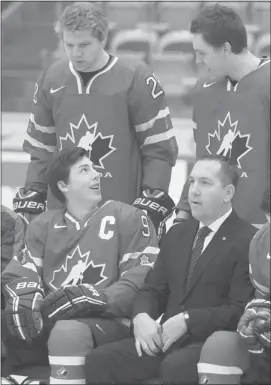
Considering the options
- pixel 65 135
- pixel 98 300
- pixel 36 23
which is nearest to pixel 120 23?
pixel 36 23

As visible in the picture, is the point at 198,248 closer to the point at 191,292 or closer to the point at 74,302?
the point at 191,292

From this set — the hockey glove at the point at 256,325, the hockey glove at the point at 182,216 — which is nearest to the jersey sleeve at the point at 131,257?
the hockey glove at the point at 182,216

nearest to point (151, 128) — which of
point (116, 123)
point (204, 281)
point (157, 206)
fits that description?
point (116, 123)

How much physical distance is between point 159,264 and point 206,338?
0.93ft

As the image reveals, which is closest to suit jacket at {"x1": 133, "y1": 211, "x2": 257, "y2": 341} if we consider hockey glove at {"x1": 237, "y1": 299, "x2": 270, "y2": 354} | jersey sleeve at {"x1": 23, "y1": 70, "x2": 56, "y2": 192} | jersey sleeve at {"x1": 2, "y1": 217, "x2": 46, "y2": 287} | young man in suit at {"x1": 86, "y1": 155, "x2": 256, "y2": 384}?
young man in suit at {"x1": 86, "y1": 155, "x2": 256, "y2": 384}

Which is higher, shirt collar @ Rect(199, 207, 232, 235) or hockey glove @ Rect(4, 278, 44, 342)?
shirt collar @ Rect(199, 207, 232, 235)

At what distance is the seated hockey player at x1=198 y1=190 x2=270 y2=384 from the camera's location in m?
2.72

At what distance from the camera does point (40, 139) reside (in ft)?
11.6

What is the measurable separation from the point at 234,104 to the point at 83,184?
21.7 inches

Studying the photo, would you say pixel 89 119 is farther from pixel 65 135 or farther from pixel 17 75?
pixel 17 75

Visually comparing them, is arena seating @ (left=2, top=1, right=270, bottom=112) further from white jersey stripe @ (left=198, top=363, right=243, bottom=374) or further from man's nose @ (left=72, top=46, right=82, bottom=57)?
white jersey stripe @ (left=198, top=363, right=243, bottom=374)

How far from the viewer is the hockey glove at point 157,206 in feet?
10.9

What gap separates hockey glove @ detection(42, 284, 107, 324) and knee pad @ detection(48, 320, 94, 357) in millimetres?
65

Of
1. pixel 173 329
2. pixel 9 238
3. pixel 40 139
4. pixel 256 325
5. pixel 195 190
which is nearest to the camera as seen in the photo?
pixel 256 325
